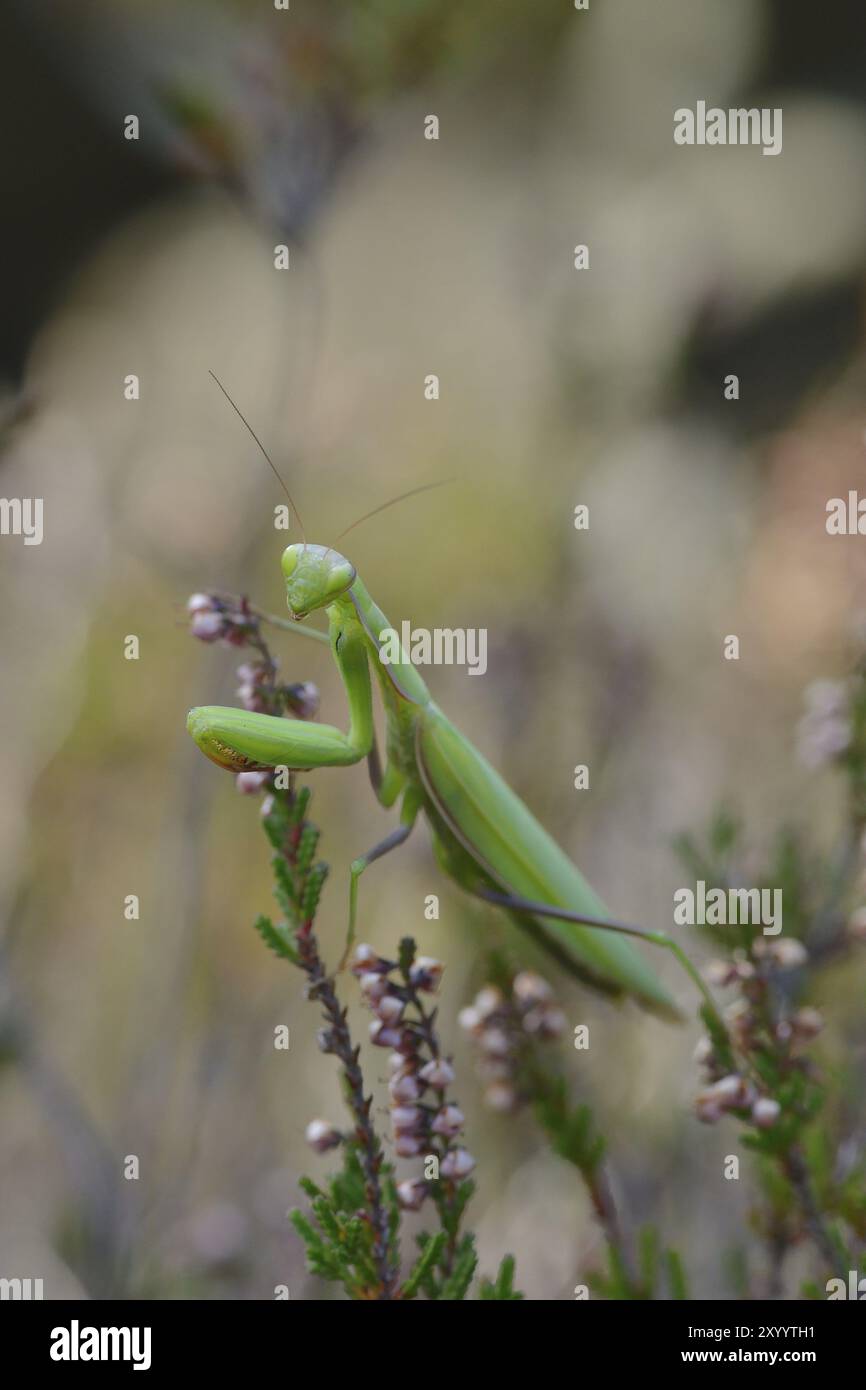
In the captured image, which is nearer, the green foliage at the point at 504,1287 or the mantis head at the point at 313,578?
the green foliage at the point at 504,1287

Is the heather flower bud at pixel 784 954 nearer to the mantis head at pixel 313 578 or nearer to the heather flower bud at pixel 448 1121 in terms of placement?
the heather flower bud at pixel 448 1121

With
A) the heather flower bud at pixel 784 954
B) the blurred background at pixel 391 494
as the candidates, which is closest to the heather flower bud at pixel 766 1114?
the heather flower bud at pixel 784 954

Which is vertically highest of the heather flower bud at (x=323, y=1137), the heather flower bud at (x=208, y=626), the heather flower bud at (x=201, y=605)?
the heather flower bud at (x=201, y=605)

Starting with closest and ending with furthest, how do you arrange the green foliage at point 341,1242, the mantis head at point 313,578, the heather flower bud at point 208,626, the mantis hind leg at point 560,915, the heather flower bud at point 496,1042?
the green foliage at point 341,1242, the heather flower bud at point 208,626, the heather flower bud at point 496,1042, the mantis head at point 313,578, the mantis hind leg at point 560,915

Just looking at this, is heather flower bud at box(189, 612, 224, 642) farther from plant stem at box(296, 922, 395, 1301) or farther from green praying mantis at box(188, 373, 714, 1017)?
plant stem at box(296, 922, 395, 1301)

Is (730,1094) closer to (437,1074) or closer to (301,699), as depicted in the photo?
(437,1074)

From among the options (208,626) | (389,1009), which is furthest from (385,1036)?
(208,626)
